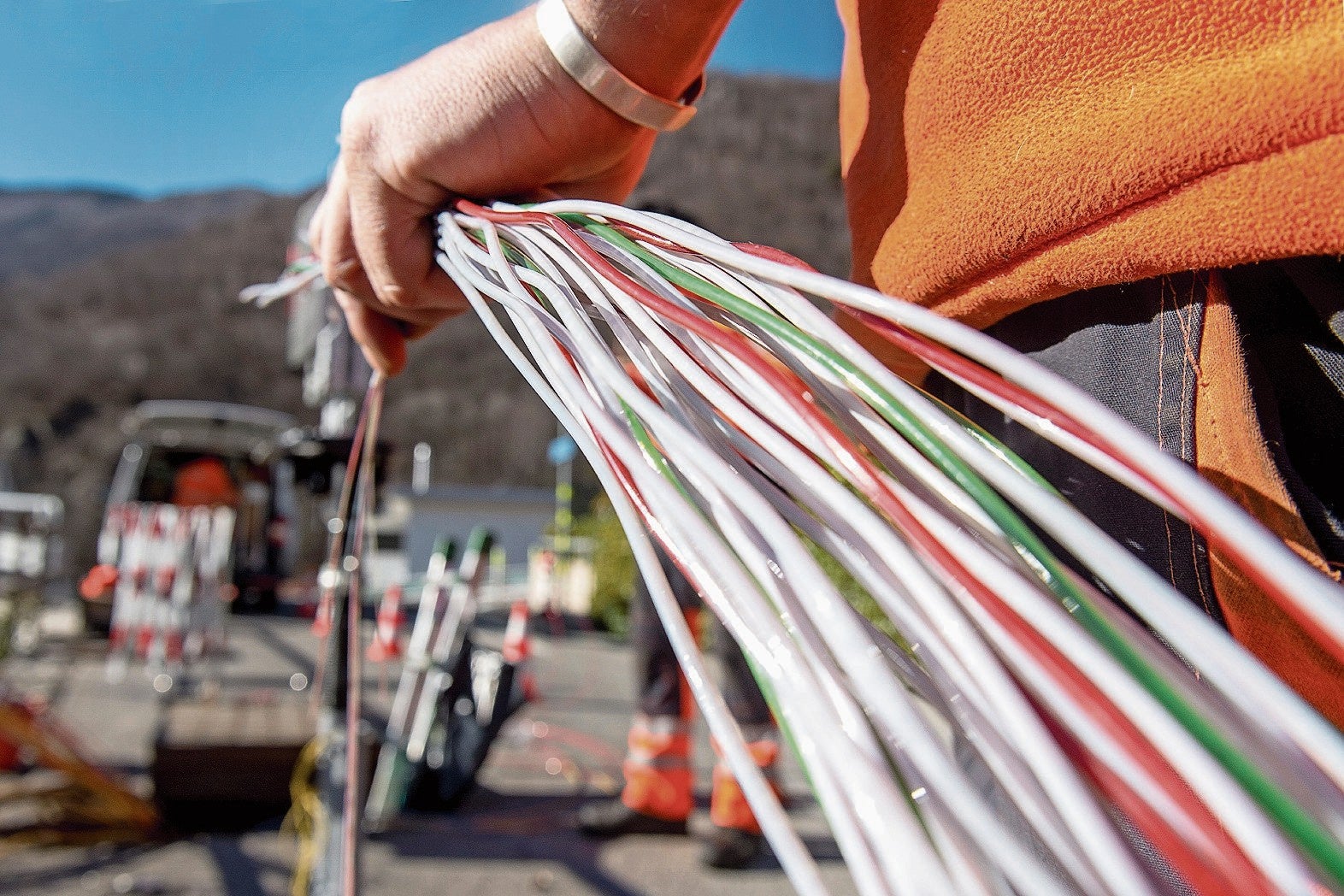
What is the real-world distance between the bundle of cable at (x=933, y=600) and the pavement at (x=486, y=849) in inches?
91.4

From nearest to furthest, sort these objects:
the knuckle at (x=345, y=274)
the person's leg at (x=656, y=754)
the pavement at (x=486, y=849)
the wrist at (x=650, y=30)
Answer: the wrist at (x=650, y=30) → the knuckle at (x=345, y=274) → the pavement at (x=486, y=849) → the person's leg at (x=656, y=754)

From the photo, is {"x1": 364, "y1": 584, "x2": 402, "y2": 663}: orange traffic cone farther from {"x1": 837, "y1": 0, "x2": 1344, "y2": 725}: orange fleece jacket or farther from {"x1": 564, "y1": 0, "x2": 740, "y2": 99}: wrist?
{"x1": 837, "y1": 0, "x2": 1344, "y2": 725}: orange fleece jacket

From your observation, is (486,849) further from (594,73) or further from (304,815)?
(594,73)

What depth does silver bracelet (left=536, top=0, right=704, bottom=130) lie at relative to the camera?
0.66 metres

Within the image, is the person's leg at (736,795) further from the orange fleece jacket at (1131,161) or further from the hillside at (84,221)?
the hillside at (84,221)

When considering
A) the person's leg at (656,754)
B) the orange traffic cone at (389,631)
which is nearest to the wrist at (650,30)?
the person's leg at (656,754)

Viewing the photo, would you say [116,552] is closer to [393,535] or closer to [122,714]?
[122,714]

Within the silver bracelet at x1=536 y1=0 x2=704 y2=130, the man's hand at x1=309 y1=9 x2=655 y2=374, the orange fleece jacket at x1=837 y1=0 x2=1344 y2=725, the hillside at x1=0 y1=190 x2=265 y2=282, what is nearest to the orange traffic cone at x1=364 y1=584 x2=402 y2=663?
the man's hand at x1=309 y1=9 x2=655 y2=374

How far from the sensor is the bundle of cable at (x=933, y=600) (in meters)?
0.31

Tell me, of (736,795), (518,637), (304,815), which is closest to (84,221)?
(518,637)

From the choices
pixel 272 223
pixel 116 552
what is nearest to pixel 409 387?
pixel 272 223

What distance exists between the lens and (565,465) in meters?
13.8

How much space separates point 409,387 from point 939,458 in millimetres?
35914

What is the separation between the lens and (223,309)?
3616cm
